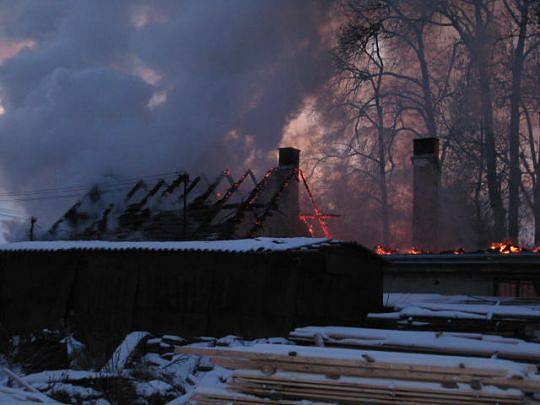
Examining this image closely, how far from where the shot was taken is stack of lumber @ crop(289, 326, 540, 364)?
10312 millimetres

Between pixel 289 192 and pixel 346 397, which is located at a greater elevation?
pixel 289 192

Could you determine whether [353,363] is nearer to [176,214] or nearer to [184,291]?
[184,291]

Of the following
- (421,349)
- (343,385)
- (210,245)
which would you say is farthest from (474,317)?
(343,385)

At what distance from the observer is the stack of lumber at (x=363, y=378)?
6.84 m

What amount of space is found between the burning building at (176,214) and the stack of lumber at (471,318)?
855 cm

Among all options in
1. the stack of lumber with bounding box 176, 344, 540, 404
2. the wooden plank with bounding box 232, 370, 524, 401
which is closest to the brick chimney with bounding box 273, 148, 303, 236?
the stack of lumber with bounding box 176, 344, 540, 404

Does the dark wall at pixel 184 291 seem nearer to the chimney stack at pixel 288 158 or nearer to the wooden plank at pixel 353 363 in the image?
the wooden plank at pixel 353 363

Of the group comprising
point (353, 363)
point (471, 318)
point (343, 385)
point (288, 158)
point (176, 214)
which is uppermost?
point (288, 158)

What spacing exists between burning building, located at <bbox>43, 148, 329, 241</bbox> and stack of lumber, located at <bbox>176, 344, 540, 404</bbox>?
13.9 meters

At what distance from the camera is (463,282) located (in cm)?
1798

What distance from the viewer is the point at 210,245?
14.5 metres

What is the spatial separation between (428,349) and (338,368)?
409cm

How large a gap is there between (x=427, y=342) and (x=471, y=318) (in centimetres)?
270

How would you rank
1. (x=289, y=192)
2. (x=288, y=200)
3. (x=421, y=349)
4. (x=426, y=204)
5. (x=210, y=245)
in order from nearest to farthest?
(x=421, y=349)
(x=210, y=245)
(x=426, y=204)
(x=288, y=200)
(x=289, y=192)
